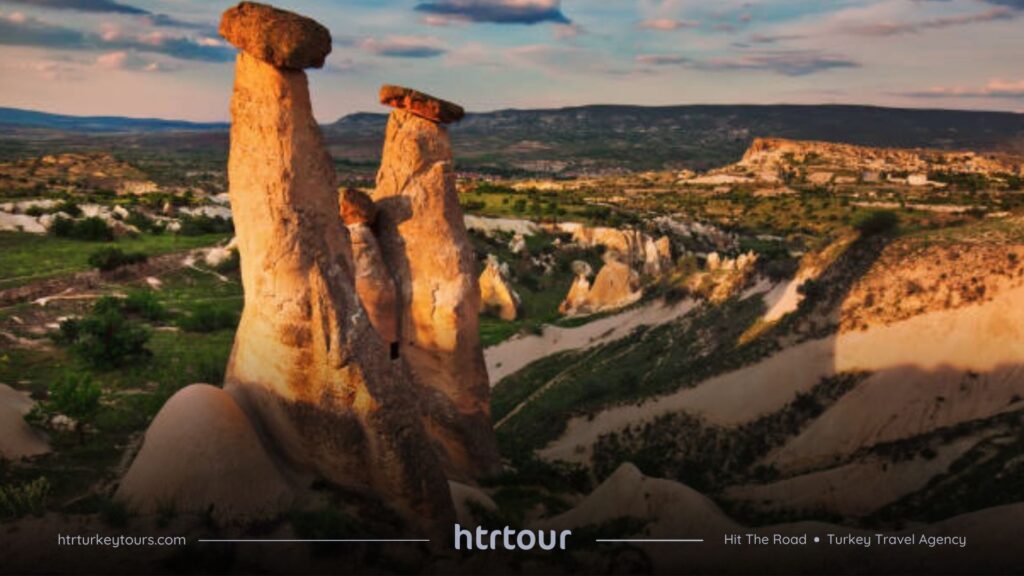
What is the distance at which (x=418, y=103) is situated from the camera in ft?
56.3

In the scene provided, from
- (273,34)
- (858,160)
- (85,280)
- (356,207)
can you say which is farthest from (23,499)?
(858,160)

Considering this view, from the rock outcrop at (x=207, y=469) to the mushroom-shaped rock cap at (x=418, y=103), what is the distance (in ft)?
25.9

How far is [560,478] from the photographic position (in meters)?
18.6

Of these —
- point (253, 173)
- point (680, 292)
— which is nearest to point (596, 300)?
point (680, 292)

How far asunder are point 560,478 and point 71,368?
52.7 ft

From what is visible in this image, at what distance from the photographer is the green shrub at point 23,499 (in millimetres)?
11359

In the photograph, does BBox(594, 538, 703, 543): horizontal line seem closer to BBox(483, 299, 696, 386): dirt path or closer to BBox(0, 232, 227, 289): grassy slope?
BBox(483, 299, 696, 386): dirt path

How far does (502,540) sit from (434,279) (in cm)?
724

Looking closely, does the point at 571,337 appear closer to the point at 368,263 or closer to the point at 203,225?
the point at 368,263

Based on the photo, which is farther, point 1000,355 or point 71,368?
point 71,368

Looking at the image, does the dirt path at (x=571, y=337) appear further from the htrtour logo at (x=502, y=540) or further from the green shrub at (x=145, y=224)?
the green shrub at (x=145, y=224)

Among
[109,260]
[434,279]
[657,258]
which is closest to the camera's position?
[434,279]

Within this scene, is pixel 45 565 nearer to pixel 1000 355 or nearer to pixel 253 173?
pixel 253 173

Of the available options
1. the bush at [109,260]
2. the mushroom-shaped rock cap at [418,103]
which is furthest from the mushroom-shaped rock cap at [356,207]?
the bush at [109,260]
